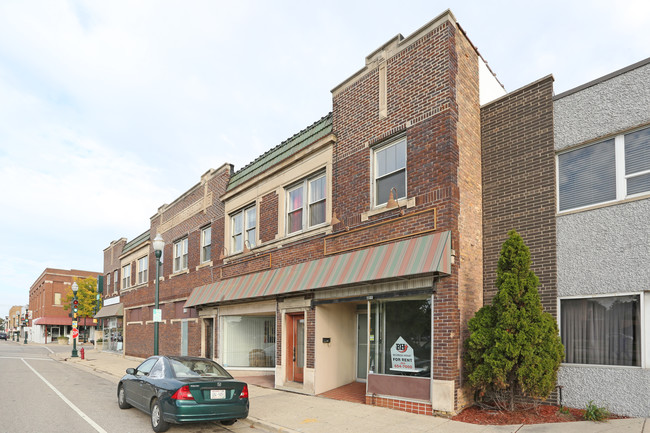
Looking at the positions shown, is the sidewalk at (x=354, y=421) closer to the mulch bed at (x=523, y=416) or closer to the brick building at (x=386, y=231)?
the mulch bed at (x=523, y=416)

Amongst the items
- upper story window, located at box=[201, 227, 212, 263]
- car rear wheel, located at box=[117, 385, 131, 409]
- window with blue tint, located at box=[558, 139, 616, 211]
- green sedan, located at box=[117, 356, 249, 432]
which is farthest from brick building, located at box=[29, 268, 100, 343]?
window with blue tint, located at box=[558, 139, 616, 211]

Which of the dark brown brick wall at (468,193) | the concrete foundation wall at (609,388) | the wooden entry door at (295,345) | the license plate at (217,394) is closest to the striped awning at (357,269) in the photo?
the dark brown brick wall at (468,193)

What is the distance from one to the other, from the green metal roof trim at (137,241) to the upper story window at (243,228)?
1202 centimetres

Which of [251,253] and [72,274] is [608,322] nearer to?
[251,253]

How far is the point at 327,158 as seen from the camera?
13727 mm

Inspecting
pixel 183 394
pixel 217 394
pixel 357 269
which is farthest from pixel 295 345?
pixel 183 394

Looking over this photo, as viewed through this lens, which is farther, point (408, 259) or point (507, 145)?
point (507, 145)

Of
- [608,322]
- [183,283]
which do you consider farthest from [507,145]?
[183,283]

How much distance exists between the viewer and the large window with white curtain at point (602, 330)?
860cm

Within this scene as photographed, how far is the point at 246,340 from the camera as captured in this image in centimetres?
1791

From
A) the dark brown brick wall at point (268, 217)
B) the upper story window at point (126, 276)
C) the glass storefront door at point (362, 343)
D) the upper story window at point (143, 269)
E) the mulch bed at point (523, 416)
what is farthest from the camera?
the upper story window at point (126, 276)

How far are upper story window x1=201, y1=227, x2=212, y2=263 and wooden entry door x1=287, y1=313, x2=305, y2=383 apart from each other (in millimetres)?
7110

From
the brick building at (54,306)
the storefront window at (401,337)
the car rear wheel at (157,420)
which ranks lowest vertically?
the brick building at (54,306)

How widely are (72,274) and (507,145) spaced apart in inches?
3177
